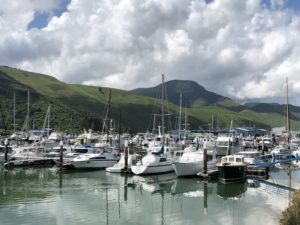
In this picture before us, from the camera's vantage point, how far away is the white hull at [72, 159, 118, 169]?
215 ft

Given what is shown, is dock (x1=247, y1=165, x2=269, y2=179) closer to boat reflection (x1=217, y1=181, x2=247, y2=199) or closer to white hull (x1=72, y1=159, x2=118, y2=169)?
boat reflection (x1=217, y1=181, x2=247, y2=199)

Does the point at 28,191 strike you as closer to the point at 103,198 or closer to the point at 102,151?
the point at 103,198

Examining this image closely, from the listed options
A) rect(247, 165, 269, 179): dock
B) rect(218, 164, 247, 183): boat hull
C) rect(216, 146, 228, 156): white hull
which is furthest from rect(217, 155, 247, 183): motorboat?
rect(216, 146, 228, 156): white hull

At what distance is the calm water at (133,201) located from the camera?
3438 cm

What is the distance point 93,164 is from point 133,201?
2578 cm

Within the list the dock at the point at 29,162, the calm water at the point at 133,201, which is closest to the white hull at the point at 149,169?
the calm water at the point at 133,201

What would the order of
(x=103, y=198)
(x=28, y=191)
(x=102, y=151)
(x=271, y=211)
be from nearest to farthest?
(x=271, y=211), (x=103, y=198), (x=28, y=191), (x=102, y=151)

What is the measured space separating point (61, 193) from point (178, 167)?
16058mm

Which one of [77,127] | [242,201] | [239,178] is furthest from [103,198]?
[77,127]

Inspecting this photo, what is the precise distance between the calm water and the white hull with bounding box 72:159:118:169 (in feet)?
19.9

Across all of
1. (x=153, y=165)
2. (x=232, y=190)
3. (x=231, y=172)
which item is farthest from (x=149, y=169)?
(x=232, y=190)

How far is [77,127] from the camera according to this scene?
19700 cm

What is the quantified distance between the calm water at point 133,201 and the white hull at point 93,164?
607 centimetres

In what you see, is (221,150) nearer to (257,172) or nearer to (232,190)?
(257,172)
